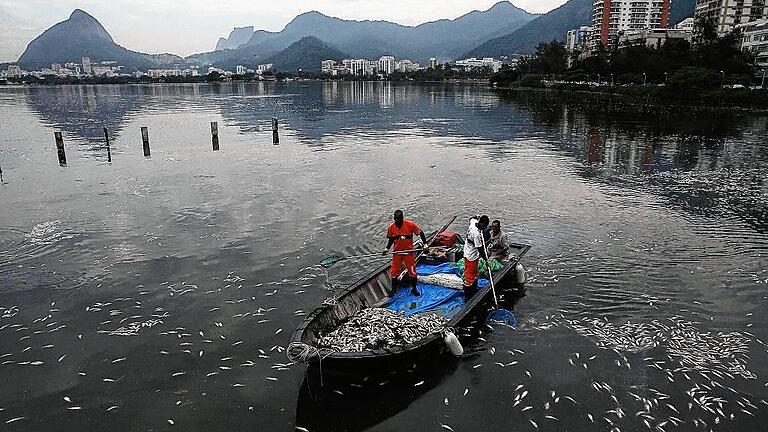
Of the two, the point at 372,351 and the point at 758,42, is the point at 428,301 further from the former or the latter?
the point at 758,42

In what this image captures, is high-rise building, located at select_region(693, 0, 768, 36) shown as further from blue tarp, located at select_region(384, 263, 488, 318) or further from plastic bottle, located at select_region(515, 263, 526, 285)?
blue tarp, located at select_region(384, 263, 488, 318)

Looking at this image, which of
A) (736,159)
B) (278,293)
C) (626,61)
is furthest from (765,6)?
(278,293)

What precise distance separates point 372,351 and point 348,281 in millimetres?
5648

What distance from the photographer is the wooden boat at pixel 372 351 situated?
969 cm

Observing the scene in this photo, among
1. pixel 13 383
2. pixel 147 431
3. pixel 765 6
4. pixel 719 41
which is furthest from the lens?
pixel 765 6

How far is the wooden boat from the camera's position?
9688 millimetres

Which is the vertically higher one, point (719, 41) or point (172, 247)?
point (719, 41)

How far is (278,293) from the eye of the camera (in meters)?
14.6

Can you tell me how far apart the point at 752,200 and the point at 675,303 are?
14.7 metres

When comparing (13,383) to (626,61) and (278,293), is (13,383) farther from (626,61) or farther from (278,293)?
(626,61)

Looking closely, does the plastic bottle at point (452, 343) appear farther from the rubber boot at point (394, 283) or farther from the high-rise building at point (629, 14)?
the high-rise building at point (629, 14)

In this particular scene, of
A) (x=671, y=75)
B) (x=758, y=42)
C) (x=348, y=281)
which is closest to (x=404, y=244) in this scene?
(x=348, y=281)

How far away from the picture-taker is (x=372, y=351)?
385 inches

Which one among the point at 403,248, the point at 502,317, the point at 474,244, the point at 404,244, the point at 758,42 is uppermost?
the point at 758,42
